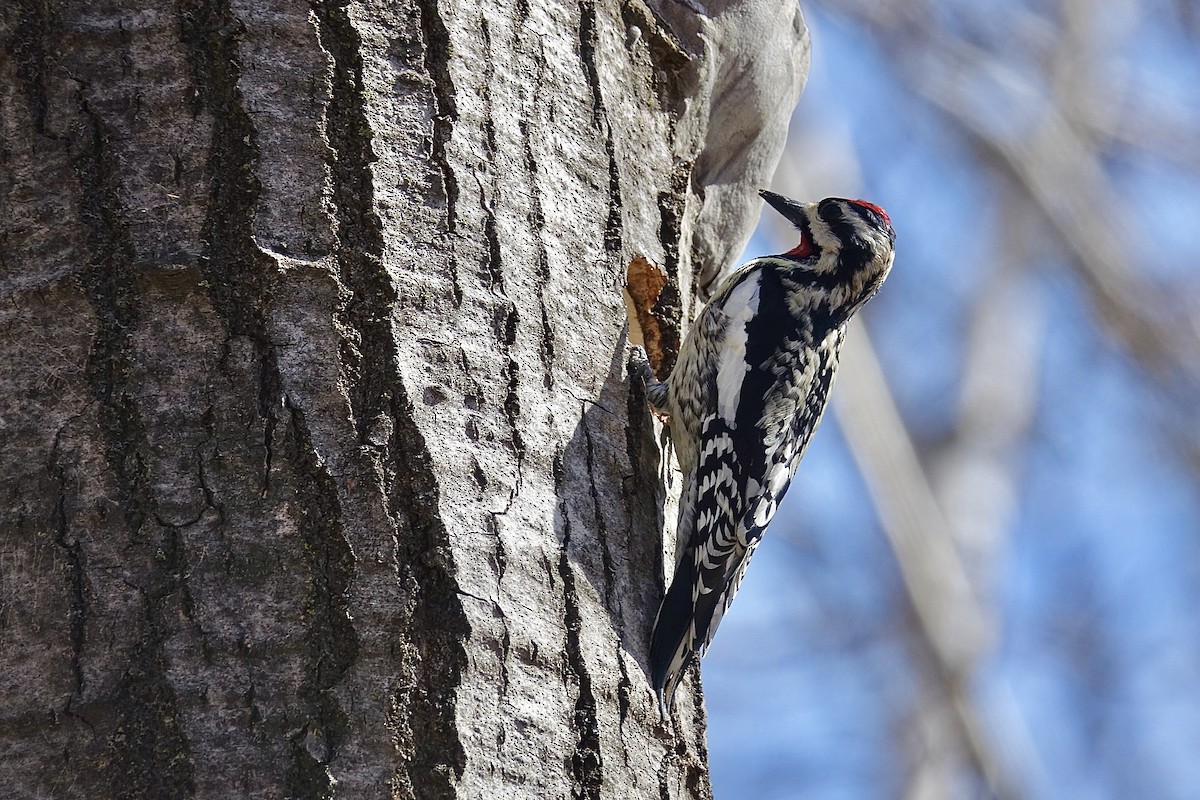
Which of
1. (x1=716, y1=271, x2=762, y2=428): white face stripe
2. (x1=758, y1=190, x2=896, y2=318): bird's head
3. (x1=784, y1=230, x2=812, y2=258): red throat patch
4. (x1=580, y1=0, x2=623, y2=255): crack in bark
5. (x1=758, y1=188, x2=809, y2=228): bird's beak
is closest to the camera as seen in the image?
(x1=580, y1=0, x2=623, y2=255): crack in bark

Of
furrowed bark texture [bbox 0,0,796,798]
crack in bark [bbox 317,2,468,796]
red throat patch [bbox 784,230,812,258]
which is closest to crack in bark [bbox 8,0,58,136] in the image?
furrowed bark texture [bbox 0,0,796,798]

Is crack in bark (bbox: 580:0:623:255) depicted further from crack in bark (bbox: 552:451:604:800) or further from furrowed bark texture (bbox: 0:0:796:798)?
crack in bark (bbox: 552:451:604:800)

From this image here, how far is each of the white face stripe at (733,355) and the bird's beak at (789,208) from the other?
270 mm

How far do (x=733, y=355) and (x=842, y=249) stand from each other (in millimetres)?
639

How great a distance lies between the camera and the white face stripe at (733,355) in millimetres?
2920

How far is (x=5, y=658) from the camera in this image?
4.86 ft

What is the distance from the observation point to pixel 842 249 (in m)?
3.42

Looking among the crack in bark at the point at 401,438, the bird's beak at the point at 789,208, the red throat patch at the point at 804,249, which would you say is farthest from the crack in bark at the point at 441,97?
the red throat patch at the point at 804,249

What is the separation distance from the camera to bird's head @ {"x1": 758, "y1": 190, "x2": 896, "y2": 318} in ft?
11.0

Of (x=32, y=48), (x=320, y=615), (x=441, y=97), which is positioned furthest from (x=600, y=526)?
(x=32, y=48)

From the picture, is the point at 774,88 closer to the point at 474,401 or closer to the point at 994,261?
the point at 474,401

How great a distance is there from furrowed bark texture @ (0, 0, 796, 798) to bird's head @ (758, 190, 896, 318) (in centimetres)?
150

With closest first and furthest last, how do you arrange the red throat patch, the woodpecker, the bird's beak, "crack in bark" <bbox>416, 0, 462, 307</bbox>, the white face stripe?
1. "crack in bark" <bbox>416, 0, 462, 307</bbox>
2. the woodpecker
3. the white face stripe
4. the bird's beak
5. the red throat patch

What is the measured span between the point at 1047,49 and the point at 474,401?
7.11 m
